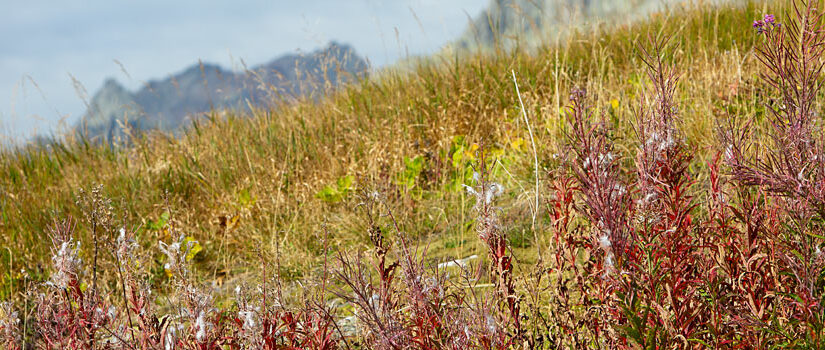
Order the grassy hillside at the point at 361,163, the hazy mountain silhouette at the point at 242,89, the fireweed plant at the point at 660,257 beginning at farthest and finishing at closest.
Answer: the hazy mountain silhouette at the point at 242,89
the grassy hillside at the point at 361,163
the fireweed plant at the point at 660,257

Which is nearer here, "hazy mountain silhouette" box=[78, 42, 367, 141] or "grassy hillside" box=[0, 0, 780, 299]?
"grassy hillside" box=[0, 0, 780, 299]

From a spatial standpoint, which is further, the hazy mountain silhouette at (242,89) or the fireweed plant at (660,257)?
the hazy mountain silhouette at (242,89)

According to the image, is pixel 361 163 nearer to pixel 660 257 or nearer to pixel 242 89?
pixel 242 89

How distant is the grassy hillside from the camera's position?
3998mm

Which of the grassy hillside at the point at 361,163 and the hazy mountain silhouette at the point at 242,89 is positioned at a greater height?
the hazy mountain silhouette at the point at 242,89

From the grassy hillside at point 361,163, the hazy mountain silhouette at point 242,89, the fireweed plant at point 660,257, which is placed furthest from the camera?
the hazy mountain silhouette at point 242,89

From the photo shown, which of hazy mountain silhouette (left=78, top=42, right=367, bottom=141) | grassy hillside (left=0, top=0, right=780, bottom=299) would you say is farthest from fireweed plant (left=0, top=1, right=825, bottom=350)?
hazy mountain silhouette (left=78, top=42, right=367, bottom=141)

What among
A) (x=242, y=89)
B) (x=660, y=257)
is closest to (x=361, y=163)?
(x=242, y=89)

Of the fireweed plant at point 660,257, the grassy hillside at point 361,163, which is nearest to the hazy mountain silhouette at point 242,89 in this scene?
the grassy hillside at point 361,163

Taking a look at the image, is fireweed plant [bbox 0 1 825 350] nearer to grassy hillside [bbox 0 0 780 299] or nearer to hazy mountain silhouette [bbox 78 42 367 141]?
grassy hillside [bbox 0 0 780 299]

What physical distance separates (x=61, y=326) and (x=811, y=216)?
1856 mm

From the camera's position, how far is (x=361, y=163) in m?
4.63

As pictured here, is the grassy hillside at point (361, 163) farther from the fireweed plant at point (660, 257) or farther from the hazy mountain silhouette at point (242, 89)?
the fireweed plant at point (660, 257)

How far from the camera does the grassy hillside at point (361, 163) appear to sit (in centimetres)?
400
